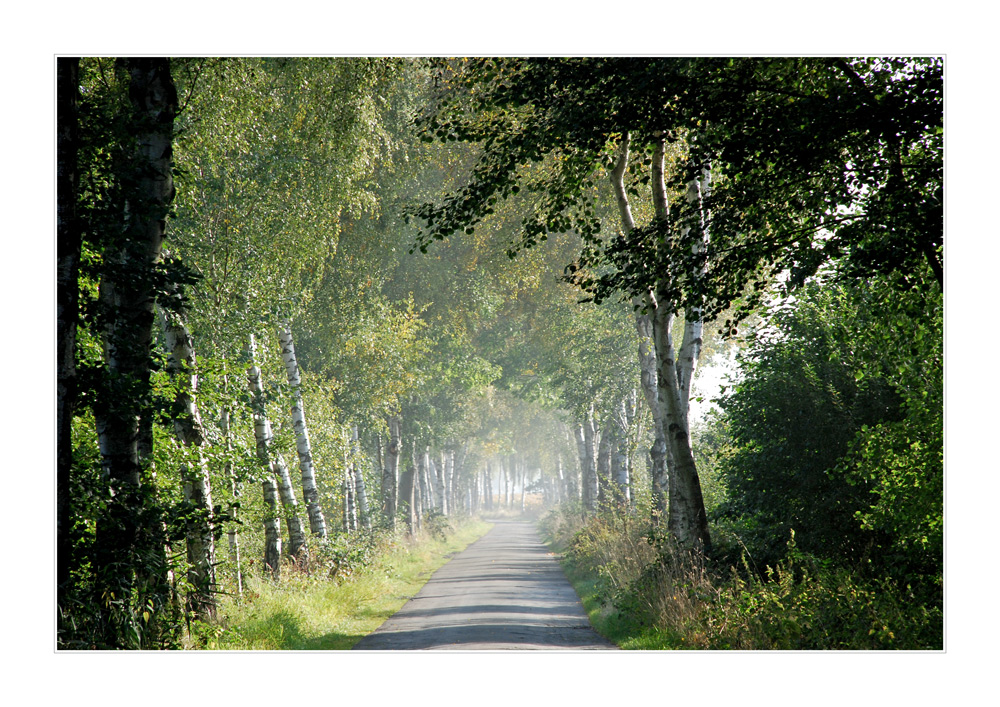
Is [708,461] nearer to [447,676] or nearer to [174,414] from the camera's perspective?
[447,676]

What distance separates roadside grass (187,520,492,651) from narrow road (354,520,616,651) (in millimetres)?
447

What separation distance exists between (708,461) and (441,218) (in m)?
10.4

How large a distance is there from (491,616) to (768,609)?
190 inches

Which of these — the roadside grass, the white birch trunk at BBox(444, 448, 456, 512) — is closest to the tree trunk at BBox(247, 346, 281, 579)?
the roadside grass

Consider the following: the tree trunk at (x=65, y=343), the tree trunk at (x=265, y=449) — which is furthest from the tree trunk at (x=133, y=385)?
the tree trunk at (x=265, y=449)

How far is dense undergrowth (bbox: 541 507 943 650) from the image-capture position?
656 cm

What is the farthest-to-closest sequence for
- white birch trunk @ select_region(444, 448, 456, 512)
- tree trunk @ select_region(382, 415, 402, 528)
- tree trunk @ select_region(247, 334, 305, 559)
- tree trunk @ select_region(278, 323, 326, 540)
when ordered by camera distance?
white birch trunk @ select_region(444, 448, 456, 512) → tree trunk @ select_region(382, 415, 402, 528) → tree trunk @ select_region(278, 323, 326, 540) → tree trunk @ select_region(247, 334, 305, 559)

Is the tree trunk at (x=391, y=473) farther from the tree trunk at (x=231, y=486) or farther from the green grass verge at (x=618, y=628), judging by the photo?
the tree trunk at (x=231, y=486)

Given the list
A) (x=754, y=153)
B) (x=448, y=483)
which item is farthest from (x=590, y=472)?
(x=754, y=153)

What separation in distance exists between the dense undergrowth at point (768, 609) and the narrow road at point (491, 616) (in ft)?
2.40

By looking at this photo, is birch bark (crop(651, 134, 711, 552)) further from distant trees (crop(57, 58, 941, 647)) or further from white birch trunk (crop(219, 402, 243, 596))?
white birch trunk (crop(219, 402, 243, 596))

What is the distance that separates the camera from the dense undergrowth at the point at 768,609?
656 centimetres

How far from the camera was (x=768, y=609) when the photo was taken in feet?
23.9
